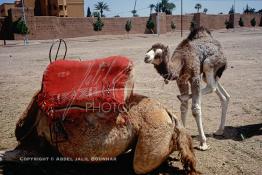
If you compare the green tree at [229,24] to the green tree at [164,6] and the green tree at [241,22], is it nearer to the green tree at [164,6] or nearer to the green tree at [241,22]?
the green tree at [241,22]

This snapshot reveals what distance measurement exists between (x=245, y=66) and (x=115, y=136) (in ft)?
33.1

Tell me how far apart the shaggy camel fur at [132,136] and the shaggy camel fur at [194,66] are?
76cm

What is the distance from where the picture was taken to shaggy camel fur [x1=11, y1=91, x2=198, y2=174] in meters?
3.68

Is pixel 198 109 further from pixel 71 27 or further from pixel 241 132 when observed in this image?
pixel 71 27

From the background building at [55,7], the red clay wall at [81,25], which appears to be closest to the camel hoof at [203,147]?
the red clay wall at [81,25]

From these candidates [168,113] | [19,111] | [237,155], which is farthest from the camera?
[19,111]

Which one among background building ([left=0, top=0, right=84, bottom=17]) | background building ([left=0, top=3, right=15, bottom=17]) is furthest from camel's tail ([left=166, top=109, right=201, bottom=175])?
background building ([left=0, top=3, right=15, bottom=17])

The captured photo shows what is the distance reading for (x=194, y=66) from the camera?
15.8ft

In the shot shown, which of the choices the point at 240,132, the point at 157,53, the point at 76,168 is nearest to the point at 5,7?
the point at 240,132

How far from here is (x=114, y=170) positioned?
4.11 metres

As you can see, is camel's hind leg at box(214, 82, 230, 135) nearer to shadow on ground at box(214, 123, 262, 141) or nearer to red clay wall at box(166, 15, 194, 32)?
shadow on ground at box(214, 123, 262, 141)

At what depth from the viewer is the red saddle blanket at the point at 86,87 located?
3.62 metres

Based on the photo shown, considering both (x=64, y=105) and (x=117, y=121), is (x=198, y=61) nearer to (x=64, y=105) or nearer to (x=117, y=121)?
(x=117, y=121)

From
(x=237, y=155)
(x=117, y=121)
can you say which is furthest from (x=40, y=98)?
(x=237, y=155)
